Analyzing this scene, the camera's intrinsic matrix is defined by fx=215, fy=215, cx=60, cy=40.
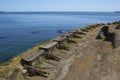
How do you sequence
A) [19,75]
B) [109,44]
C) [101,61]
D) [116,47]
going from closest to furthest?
[19,75] < [101,61] < [116,47] < [109,44]

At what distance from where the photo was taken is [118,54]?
14727 mm

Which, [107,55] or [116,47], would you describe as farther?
[116,47]

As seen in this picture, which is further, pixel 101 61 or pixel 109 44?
pixel 109 44

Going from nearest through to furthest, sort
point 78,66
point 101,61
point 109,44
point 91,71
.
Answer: point 91,71 → point 78,66 → point 101,61 → point 109,44

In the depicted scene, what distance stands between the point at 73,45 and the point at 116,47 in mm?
4212

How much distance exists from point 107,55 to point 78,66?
122 inches

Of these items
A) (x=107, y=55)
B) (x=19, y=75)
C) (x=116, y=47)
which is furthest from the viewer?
(x=116, y=47)

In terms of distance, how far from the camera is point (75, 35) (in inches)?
947

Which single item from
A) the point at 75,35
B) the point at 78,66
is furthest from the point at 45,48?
the point at 75,35

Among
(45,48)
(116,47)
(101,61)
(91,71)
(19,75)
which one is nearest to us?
(19,75)

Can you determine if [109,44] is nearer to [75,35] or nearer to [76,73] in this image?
[75,35]

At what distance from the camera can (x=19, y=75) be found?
1065cm

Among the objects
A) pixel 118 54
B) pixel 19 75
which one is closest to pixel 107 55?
pixel 118 54

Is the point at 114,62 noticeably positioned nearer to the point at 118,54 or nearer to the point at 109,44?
the point at 118,54
